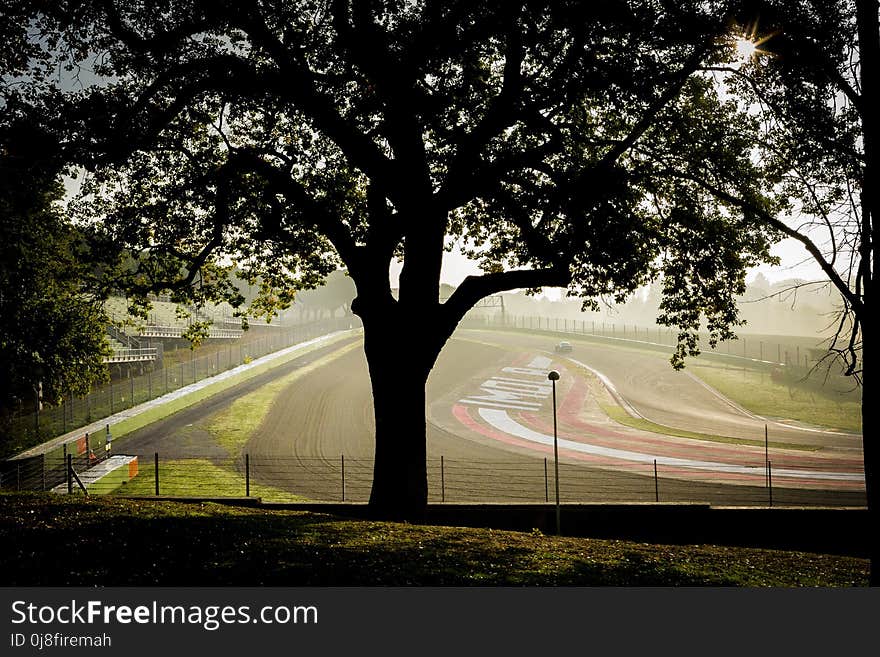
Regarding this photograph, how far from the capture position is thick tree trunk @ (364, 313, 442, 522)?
9.73m

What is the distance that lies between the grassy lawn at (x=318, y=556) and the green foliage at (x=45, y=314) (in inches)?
243

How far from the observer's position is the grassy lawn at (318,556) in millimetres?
5043

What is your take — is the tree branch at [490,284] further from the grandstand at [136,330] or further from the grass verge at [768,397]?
the grass verge at [768,397]

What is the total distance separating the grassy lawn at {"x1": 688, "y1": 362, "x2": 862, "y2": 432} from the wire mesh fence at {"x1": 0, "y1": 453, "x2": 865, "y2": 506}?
61.6 ft

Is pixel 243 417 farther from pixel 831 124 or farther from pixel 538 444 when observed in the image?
pixel 831 124

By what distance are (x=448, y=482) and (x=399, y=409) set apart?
13.3 meters

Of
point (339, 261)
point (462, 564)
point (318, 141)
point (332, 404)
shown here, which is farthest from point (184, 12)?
point (332, 404)

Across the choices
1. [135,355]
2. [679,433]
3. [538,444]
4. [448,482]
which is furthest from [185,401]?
[679,433]

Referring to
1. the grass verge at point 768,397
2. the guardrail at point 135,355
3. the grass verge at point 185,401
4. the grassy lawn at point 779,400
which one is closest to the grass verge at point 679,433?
the grass verge at point 768,397

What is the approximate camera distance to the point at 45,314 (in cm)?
2212

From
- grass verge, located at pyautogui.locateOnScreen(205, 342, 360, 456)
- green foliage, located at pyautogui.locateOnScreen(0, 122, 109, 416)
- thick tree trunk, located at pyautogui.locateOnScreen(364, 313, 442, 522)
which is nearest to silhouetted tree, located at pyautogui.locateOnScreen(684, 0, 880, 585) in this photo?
thick tree trunk, located at pyautogui.locateOnScreen(364, 313, 442, 522)

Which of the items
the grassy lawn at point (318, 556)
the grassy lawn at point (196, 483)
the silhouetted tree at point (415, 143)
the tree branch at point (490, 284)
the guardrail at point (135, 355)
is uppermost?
the silhouetted tree at point (415, 143)

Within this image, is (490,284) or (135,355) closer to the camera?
(490,284)

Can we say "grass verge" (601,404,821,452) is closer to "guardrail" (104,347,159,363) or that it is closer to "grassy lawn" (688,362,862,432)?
"grassy lawn" (688,362,862,432)
